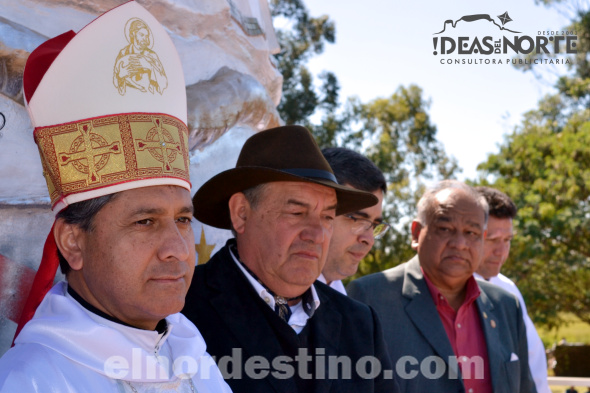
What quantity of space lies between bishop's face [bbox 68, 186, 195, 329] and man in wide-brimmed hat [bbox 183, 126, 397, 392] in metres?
0.72

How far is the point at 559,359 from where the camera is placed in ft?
56.7

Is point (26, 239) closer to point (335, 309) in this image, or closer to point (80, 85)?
point (80, 85)

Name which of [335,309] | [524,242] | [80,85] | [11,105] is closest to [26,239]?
[11,105]

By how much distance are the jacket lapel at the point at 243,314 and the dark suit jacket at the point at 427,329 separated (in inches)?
45.2

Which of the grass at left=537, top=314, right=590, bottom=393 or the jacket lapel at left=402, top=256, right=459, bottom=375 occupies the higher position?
the jacket lapel at left=402, top=256, right=459, bottom=375

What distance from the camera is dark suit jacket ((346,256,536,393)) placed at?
11.8 feet

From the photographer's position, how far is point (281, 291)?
2857mm

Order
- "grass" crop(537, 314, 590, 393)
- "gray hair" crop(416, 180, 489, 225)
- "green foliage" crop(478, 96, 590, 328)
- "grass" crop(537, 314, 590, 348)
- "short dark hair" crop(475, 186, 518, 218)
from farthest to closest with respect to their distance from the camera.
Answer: "grass" crop(537, 314, 590, 348), "grass" crop(537, 314, 590, 393), "green foliage" crop(478, 96, 590, 328), "short dark hair" crop(475, 186, 518, 218), "gray hair" crop(416, 180, 489, 225)

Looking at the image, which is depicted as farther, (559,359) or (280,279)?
(559,359)

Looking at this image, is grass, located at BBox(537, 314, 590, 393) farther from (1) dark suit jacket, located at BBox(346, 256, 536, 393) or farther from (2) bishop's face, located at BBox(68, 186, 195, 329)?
(2) bishop's face, located at BBox(68, 186, 195, 329)

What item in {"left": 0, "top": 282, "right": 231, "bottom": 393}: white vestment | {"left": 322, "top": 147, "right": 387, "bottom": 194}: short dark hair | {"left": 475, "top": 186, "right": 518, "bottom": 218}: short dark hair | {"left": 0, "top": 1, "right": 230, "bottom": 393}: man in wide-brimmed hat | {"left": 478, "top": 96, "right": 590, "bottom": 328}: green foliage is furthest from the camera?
{"left": 478, "top": 96, "right": 590, "bottom": 328}: green foliage

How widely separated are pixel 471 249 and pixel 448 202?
32 cm

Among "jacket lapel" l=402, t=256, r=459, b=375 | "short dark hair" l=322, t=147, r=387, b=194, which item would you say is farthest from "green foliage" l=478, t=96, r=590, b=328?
"short dark hair" l=322, t=147, r=387, b=194

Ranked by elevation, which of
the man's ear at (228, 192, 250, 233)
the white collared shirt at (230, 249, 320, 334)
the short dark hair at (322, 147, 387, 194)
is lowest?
the white collared shirt at (230, 249, 320, 334)
